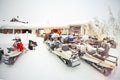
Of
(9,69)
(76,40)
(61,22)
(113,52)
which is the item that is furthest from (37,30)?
(113,52)

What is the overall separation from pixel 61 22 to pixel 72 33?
19 cm

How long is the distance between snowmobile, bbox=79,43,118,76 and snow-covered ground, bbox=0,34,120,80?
5cm

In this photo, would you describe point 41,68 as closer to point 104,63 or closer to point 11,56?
point 11,56

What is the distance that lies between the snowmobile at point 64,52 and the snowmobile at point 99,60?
0.08 metres

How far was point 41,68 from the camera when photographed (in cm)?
218

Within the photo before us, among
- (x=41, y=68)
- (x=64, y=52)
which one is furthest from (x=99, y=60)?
(x=41, y=68)

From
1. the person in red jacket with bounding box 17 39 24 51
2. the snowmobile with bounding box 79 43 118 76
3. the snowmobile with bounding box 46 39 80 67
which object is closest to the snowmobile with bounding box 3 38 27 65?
the person in red jacket with bounding box 17 39 24 51

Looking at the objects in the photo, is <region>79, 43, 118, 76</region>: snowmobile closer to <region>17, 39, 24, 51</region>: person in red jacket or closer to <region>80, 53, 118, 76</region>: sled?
<region>80, 53, 118, 76</region>: sled

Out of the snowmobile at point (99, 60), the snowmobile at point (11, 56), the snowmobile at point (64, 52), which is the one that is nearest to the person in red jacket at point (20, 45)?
the snowmobile at point (11, 56)

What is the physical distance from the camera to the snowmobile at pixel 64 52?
1987mm

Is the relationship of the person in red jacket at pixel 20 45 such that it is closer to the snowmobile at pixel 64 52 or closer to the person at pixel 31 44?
the person at pixel 31 44

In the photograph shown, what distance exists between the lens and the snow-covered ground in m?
1.99

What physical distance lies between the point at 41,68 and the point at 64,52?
0.38 m

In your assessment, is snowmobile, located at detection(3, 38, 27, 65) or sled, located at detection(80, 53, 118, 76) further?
snowmobile, located at detection(3, 38, 27, 65)
